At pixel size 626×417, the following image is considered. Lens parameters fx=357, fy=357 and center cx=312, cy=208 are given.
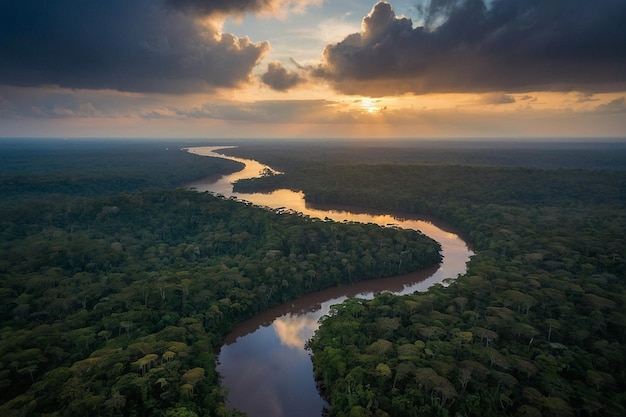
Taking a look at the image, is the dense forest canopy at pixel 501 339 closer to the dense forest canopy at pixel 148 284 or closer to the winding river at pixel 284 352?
the winding river at pixel 284 352

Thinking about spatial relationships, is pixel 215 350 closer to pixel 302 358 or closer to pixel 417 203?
pixel 302 358

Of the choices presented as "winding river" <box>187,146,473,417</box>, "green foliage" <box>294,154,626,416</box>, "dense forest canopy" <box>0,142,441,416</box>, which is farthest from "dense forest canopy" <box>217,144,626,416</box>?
"dense forest canopy" <box>0,142,441,416</box>

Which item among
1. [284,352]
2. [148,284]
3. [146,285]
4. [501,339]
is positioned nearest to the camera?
[501,339]

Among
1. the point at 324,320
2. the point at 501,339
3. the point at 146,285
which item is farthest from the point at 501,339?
the point at 146,285

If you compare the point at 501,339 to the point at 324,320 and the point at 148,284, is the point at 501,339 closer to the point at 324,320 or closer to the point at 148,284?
the point at 324,320

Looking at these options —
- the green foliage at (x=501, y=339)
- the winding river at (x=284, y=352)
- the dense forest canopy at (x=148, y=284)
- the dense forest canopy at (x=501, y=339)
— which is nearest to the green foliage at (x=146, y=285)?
the dense forest canopy at (x=148, y=284)
